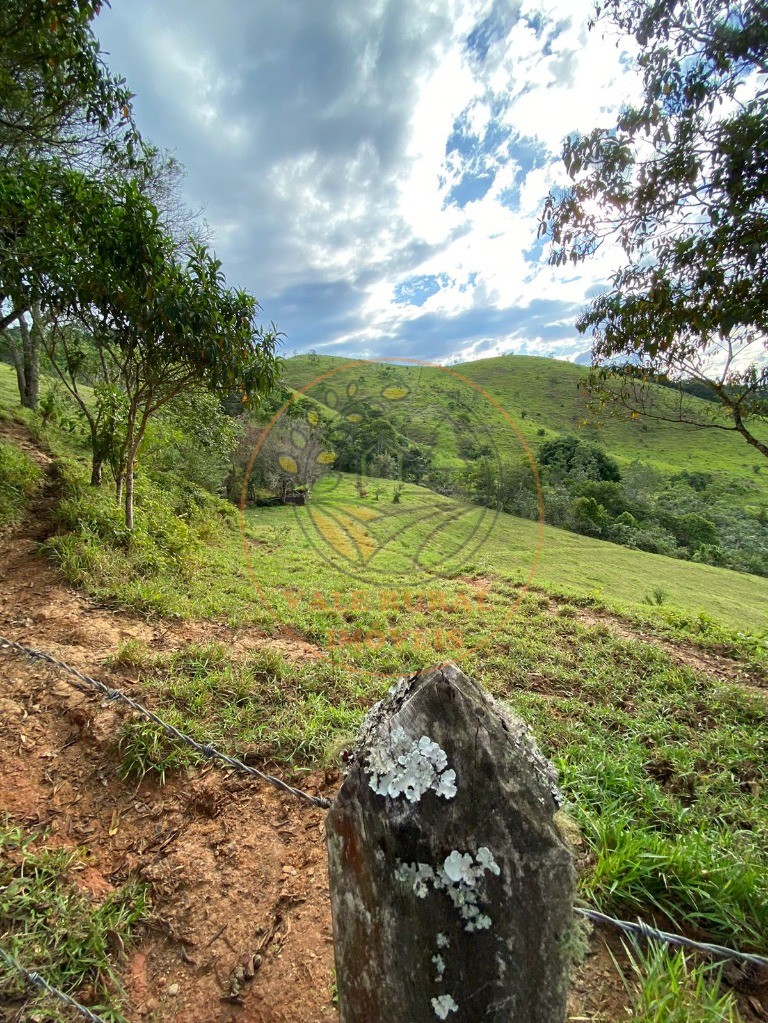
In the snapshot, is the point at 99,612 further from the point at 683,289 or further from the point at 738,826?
the point at 683,289

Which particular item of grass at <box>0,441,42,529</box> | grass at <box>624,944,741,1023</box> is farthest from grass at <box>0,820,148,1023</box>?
grass at <box>0,441,42,529</box>

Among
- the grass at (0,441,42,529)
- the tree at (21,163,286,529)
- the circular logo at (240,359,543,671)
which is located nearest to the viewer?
the circular logo at (240,359,543,671)

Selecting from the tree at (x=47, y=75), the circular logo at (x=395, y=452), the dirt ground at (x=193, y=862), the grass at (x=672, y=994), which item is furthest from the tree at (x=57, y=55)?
the grass at (x=672, y=994)

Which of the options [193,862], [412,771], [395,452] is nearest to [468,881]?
[412,771]

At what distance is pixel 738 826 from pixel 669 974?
1.54m

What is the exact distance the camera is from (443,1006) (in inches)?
32.6

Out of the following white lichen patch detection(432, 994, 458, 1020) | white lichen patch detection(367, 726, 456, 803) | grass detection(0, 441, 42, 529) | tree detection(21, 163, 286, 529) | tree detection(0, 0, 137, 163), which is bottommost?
white lichen patch detection(432, 994, 458, 1020)

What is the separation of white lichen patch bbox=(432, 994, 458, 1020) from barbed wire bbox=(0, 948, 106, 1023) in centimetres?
137

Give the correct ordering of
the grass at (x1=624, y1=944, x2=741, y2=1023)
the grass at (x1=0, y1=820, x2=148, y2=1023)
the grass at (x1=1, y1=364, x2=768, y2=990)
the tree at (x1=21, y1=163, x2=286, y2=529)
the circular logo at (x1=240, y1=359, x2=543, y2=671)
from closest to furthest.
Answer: the grass at (x1=624, y1=944, x2=741, y2=1023)
the grass at (x1=0, y1=820, x2=148, y2=1023)
the grass at (x1=1, y1=364, x2=768, y2=990)
the circular logo at (x1=240, y1=359, x2=543, y2=671)
the tree at (x1=21, y1=163, x2=286, y2=529)

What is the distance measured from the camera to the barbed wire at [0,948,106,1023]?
1.44 m

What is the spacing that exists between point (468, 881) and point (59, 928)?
75.0 inches

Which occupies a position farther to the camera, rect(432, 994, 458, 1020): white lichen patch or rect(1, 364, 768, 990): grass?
rect(1, 364, 768, 990): grass

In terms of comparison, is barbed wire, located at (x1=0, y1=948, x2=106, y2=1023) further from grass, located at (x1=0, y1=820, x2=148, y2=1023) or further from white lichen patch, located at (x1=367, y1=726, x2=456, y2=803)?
white lichen patch, located at (x1=367, y1=726, x2=456, y2=803)

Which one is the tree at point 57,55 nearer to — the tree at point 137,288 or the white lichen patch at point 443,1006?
the tree at point 137,288
